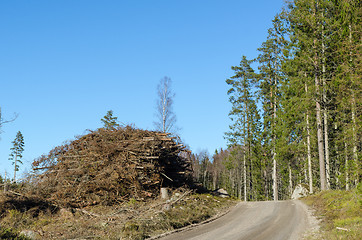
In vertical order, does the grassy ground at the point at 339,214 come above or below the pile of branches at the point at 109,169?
below

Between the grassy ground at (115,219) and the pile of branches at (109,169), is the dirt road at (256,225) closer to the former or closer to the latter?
the grassy ground at (115,219)

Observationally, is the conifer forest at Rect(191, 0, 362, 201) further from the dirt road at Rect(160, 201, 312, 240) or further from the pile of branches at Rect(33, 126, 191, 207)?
the pile of branches at Rect(33, 126, 191, 207)

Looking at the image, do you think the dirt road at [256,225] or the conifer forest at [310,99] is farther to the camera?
the conifer forest at [310,99]

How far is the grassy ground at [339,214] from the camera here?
948cm

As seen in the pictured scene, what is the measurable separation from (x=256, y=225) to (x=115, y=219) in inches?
255

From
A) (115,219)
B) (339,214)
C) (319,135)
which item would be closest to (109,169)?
(115,219)

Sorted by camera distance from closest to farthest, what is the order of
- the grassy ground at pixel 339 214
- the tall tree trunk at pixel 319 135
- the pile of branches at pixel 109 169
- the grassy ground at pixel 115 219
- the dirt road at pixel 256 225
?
the grassy ground at pixel 339 214 → the dirt road at pixel 256 225 → the grassy ground at pixel 115 219 → the pile of branches at pixel 109 169 → the tall tree trunk at pixel 319 135

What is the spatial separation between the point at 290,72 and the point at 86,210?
62.3 ft

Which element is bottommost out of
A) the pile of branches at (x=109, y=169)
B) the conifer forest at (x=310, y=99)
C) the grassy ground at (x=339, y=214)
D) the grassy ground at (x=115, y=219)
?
the grassy ground at (x=115, y=219)

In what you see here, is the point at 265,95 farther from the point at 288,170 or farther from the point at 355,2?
the point at 355,2

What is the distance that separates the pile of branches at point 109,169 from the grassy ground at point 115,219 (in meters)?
1.02

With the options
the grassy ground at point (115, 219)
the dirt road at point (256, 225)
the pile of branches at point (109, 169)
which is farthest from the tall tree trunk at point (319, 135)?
the pile of branches at point (109, 169)

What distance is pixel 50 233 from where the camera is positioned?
12.0 m

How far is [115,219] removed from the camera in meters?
13.1
